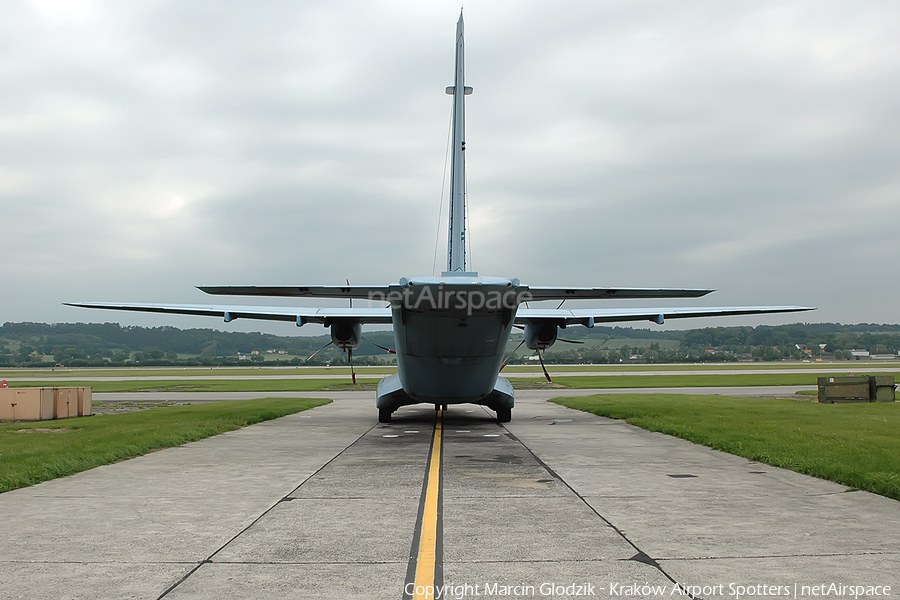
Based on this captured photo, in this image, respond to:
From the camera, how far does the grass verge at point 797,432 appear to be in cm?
970

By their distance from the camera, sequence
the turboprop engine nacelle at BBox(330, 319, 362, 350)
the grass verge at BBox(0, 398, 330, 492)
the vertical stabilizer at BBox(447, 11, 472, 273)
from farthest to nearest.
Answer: the turboprop engine nacelle at BBox(330, 319, 362, 350) < the vertical stabilizer at BBox(447, 11, 472, 273) < the grass verge at BBox(0, 398, 330, 492)

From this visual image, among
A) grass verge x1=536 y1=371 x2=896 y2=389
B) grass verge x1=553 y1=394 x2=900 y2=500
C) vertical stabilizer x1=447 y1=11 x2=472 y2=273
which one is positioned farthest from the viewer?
grass verge x1=536 y1=371 x2=896 y2=389

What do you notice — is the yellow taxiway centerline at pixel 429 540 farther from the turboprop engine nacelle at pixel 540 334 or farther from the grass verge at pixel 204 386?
the grass verge at pixel 204 386

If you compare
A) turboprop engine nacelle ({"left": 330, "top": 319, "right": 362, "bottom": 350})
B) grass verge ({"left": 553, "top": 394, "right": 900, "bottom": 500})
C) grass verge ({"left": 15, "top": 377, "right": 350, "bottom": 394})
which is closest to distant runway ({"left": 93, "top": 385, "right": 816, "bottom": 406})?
grass verge ({"left": 15, "top": 377, "right": 350, "bottom": 394})

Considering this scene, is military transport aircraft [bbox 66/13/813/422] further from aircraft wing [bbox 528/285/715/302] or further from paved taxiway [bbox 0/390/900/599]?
paved taxiway [bbox 0/390/900/599]

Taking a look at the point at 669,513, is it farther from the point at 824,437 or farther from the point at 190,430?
the point at 190,430

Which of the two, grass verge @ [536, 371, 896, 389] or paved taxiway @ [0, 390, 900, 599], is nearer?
paved taxiway @ [0, 390, 900, 599]

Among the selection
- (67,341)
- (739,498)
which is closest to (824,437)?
(739,498)

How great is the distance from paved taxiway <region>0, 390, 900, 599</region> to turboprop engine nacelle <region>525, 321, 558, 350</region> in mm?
6650

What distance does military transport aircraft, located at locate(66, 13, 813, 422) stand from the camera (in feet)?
40.4

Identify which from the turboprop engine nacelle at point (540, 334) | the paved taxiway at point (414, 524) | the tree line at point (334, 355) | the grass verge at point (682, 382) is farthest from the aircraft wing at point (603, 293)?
the tree line at point (334, 355)

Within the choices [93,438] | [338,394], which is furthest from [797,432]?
[338,394]

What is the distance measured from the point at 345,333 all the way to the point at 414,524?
12.2 metres

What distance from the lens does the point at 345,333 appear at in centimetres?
1873
